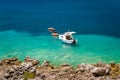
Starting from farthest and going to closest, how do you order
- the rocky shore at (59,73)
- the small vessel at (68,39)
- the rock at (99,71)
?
the small vessel at (68,39) → the rock at (99,71) → the rocky shore at (59,73)

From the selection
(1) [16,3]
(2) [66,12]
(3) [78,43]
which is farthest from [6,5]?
(3) [78,43]

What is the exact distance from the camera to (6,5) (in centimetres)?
7806

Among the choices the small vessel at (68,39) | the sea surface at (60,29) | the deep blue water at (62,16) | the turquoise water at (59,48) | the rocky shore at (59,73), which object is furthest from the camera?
the deep blue water at (62,16)

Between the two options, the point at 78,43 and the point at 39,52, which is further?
the point at 78,43

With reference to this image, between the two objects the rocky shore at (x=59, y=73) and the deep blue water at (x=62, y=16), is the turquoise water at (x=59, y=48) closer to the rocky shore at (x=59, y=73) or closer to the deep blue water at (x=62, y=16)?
the deep blue water at (x=62, y=16)

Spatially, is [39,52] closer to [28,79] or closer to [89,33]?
[89,33]

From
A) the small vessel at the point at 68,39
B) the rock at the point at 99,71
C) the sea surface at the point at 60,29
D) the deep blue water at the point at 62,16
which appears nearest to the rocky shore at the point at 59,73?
the rock at the point at 99,71

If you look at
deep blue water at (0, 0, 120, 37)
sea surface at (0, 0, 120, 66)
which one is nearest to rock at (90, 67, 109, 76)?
sea surface at (0, 0, 120, 66)

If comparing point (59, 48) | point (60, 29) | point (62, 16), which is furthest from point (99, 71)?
point (62, 16)

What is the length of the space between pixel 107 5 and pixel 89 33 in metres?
28.4

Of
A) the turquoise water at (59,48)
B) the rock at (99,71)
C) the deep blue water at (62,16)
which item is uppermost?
the deep blue water at (62,16)

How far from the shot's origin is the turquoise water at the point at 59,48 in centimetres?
3484

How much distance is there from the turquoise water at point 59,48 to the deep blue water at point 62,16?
12.4 ft

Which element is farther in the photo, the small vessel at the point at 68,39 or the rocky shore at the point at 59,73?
the small vessel at the point at 68,39
